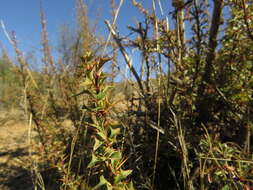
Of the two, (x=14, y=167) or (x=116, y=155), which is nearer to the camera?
(x=116, y=155)

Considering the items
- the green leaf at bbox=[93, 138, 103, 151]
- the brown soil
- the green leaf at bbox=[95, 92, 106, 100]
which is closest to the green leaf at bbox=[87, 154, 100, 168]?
the green leaf at bbox=[93, 138, 103, 151]

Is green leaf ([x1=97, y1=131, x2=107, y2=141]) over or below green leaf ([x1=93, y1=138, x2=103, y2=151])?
over

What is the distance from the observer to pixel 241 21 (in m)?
0.80

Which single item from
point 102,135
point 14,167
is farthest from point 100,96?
point 14,167

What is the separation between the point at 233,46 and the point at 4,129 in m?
3.63

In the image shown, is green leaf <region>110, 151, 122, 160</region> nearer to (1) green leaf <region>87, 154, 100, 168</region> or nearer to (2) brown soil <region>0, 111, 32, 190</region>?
(1) green leaf <region>87, 154, 100, 168</region>

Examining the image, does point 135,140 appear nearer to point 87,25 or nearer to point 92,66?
point 92,66

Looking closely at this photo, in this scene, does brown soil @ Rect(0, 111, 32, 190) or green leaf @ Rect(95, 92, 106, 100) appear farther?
brown soil @ Rect(0, 111, 32, 190)

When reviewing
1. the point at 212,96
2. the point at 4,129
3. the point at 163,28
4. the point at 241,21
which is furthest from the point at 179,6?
the point at 4,129

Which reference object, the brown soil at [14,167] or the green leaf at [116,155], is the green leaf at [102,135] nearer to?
the green leaf at [116,155]

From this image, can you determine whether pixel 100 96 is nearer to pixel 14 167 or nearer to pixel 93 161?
pixel 93 161

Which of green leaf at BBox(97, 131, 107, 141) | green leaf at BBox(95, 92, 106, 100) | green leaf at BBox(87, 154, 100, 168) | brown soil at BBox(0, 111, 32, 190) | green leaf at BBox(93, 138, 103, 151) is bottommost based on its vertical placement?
brown soil at BBox(0, 111, 32, 190)

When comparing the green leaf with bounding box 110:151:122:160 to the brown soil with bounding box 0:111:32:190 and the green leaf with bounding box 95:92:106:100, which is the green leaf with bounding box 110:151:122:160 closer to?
the green leaf with bounding box 95:92:106:100

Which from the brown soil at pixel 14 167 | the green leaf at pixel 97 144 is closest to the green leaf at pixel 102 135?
the green leaf at pixel 97 144
